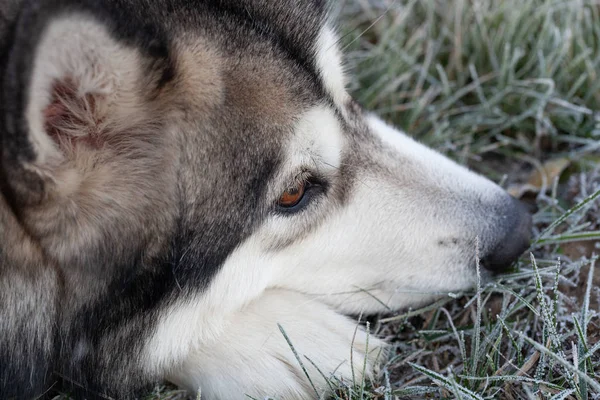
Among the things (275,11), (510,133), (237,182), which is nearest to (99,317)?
(237,182)

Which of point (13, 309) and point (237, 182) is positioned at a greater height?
point (237, 182)

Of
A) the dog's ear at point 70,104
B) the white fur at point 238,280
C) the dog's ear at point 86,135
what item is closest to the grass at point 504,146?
the white fur at point 238,280

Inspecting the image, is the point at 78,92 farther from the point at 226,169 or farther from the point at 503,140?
the point at 503,140

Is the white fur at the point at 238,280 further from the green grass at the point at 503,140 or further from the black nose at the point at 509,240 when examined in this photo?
the black nose at the point at 509,240

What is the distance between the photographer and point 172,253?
1.75 meters

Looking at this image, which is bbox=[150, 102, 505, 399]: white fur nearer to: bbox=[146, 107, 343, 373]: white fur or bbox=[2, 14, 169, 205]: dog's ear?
bbox=[146, 107, 343, 373]: white fur

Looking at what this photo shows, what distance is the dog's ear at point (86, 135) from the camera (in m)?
1.29

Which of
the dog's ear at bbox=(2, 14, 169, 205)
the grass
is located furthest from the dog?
the grass

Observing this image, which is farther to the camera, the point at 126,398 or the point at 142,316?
the point at 126,398

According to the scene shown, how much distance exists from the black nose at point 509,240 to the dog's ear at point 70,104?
4.05ft

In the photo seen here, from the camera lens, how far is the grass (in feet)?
6.55

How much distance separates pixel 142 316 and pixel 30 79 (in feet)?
2.64

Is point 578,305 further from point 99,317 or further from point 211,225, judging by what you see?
point 99,317

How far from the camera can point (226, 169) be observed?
1.74m
